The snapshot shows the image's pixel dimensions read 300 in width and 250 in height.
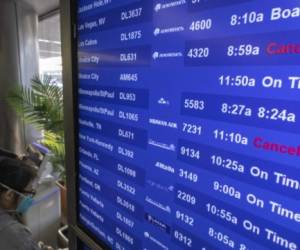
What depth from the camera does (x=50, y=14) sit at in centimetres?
391

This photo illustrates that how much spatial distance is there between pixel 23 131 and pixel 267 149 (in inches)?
142

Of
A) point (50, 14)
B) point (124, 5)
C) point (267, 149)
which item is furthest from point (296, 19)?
point (50, 14)

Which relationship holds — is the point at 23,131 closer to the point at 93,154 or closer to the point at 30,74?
the point at 30,74

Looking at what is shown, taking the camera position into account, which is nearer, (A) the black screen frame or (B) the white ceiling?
(A) the black screen frame

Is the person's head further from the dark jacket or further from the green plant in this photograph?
the dark jacket

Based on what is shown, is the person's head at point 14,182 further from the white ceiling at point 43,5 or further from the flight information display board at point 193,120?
the white ceiling at point 43,5

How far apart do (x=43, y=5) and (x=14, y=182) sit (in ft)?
7.48

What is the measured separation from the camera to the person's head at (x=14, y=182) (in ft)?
7.40

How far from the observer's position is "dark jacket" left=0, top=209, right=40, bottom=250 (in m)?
1.70

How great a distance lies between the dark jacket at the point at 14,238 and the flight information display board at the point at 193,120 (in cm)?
89

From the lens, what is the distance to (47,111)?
247 centimetres

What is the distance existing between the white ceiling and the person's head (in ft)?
6.42

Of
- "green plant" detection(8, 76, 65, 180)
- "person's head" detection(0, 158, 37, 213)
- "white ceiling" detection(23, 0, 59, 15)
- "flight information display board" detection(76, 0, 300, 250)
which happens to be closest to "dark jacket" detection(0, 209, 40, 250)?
"person's head" detection(0, 158, 37, 213)

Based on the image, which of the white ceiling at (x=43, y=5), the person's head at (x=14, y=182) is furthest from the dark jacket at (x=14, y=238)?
the white ceiling at (x=43, y=5)
